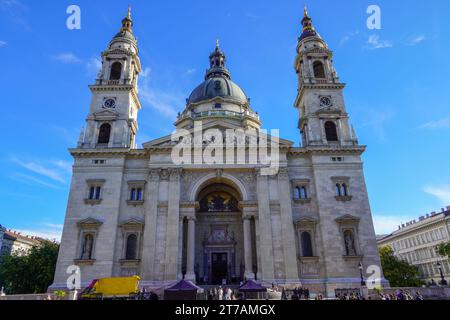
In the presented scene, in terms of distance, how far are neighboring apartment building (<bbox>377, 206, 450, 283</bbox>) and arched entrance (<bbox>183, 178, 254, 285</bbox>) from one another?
122 ft

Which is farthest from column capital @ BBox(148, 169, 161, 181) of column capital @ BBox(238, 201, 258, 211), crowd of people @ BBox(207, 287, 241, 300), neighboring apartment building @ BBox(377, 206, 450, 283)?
neighboring apartment building @ BBox(377, 206, 450, 283)

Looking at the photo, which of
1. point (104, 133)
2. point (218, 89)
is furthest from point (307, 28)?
point (104, 133)

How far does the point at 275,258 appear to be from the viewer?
28.5m

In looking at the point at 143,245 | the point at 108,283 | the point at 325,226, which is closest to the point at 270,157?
the point at 325,226

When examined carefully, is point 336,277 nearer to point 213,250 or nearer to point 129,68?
point 213,250

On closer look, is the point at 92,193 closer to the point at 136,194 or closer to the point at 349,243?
the point at 136,194

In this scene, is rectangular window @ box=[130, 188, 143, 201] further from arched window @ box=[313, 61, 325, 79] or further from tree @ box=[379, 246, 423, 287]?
tree @ box=[379, 246, 423, 287]

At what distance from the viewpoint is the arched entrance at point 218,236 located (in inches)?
1243

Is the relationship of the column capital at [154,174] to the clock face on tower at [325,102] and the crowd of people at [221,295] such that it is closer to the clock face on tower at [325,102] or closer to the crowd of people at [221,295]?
the crowd of people at [221,295]

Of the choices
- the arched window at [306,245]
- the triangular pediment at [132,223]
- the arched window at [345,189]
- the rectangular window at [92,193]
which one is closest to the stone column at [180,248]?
the triangular pediment at [132,223]

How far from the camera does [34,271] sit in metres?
44.0

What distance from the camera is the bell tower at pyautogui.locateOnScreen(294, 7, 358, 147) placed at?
113 feet

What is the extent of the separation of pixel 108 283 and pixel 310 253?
57.3 feet
